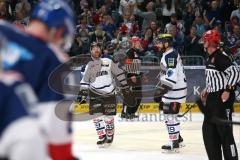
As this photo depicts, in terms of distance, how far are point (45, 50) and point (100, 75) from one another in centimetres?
825

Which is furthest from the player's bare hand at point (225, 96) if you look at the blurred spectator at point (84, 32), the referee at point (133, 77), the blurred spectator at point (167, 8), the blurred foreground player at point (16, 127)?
the blurred spectator at point (167, 8)

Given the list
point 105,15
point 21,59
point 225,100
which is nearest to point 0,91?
point 21,59

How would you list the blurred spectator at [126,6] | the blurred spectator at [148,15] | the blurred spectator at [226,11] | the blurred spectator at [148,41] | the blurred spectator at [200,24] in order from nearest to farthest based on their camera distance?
the blurred spectator at [148,41], the blurred spectator at [200,24], the blurred spectator at [226,11], the blurred spectator at [148,15], the blurred spectator at [126,6]

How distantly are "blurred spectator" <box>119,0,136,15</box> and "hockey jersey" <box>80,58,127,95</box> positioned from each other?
7.61 m

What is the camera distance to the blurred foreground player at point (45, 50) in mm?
2852

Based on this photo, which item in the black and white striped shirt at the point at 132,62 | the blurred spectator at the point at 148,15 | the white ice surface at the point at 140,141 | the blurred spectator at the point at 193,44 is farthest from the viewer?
the blurred spectator at the point at 148,15

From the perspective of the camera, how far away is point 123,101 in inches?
590

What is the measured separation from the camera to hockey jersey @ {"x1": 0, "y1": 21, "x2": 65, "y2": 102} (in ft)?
9.04

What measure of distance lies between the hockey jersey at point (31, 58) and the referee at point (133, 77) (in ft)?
36.6

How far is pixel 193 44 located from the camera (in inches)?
665

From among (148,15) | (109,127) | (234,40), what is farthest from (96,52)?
(148,15)

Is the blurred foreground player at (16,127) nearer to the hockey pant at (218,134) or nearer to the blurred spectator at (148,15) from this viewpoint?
the hockey pant at (218,134)

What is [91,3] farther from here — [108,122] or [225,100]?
[225,100]

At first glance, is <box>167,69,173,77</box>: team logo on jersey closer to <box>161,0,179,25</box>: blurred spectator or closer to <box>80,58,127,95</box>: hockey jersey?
<box>80,58,127,95</box>: hockey jersey
